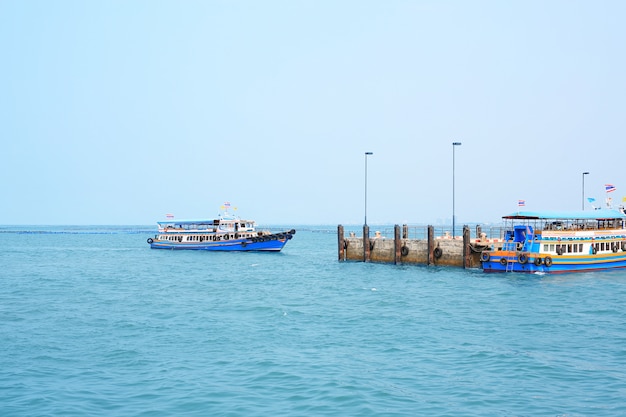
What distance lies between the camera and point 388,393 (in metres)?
19.2

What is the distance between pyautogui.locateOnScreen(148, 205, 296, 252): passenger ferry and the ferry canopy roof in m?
42.8

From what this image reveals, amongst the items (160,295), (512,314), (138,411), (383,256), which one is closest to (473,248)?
(383,256)

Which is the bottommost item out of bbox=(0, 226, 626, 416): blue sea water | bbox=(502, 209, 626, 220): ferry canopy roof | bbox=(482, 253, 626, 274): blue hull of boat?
bbox=(0, 226, 626, 416): blue sea water

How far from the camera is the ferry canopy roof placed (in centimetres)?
5520

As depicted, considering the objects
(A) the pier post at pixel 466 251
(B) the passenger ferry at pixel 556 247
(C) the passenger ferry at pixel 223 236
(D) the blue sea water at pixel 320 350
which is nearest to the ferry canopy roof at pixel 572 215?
(B) the passenger ferry at pixel 556 247

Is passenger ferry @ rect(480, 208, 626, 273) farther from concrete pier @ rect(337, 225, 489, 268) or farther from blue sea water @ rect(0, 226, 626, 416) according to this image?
blue sea water @ rect(0, 226, 626, 416)

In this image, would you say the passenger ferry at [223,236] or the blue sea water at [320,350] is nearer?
the blue sea water at [320,350]

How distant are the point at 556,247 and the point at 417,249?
14734 millimetres

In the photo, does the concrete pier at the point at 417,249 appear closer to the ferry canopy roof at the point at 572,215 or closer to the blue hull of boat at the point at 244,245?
the ferry canopy roof at the point at 572,215

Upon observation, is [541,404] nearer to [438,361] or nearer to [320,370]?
[438,361]

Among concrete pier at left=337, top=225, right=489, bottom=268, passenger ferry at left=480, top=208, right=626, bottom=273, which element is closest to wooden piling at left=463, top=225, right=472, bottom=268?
concrete pier at left=337, top=225, right=489, bottom=268

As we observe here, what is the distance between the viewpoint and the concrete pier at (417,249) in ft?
189

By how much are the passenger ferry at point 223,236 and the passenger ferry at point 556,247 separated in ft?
139

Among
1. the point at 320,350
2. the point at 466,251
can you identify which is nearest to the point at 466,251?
the point at 466,251
